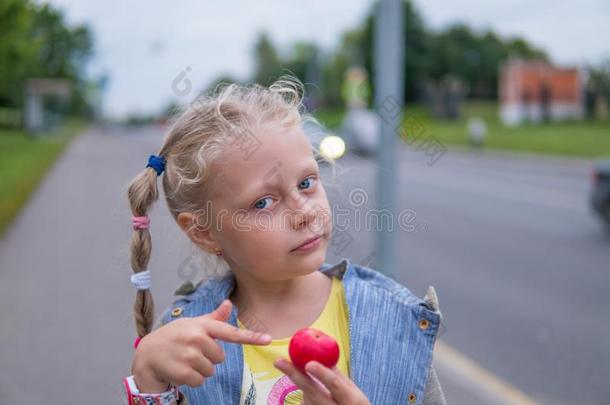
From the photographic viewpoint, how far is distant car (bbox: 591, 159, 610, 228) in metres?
8.37

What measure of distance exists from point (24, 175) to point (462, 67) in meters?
47.0

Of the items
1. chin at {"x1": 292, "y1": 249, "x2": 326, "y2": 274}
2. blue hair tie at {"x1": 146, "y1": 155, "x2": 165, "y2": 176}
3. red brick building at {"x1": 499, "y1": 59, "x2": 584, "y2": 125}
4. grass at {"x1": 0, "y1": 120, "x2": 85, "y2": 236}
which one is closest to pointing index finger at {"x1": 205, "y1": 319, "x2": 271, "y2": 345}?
chin at {"x1": 292, "y1": 249, "x2": 326, "y2": 274}

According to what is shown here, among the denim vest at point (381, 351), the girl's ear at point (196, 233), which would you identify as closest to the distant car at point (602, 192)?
the denim vest at point (381, 351)

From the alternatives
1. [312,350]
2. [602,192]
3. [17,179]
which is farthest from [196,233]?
[17,179]

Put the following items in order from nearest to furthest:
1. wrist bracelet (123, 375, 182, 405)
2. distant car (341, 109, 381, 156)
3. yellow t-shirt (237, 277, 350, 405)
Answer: wrist bracelet (123, 375, 182, 405)
yellow t-shirt (237, 277, 350, 405)
distant car (341, 109, 381, 156)

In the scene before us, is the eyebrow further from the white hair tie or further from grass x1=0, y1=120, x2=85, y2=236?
grass x1=0, y1=120, x2=85, y2=236

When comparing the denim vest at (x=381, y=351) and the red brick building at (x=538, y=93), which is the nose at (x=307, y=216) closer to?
the denim vest at (x=381, y=351)

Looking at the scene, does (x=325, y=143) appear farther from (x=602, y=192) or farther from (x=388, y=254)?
(x=602, y=192)

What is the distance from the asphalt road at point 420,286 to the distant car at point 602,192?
31 cm

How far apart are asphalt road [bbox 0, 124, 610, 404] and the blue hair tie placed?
0.17m

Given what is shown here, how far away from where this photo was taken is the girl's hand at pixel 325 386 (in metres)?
1.10

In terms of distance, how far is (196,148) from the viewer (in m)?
1.39

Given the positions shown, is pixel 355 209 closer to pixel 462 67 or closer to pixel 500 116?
pixel 500 116

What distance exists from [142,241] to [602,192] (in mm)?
7992
